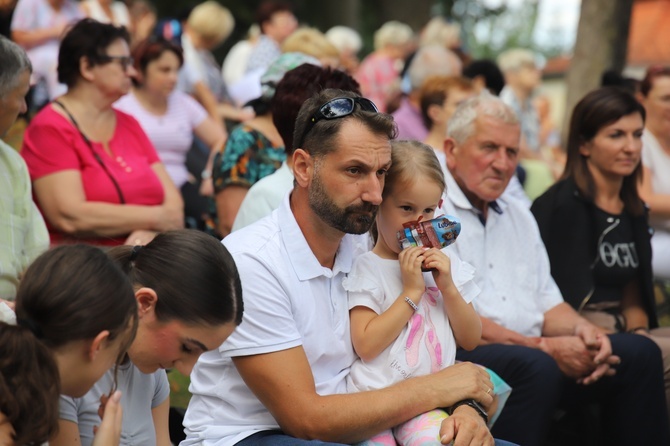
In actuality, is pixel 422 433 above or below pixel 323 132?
below

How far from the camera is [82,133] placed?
5.16 meters

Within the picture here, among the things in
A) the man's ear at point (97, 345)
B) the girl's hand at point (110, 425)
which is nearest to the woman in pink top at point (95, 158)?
the girl's hand at point (110, 425)

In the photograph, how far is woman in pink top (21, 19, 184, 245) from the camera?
5000 millimetres

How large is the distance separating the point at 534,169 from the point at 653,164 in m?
1.84

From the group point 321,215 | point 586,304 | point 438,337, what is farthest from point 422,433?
point 586,304

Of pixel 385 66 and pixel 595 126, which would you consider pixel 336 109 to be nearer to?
pixel 595 126

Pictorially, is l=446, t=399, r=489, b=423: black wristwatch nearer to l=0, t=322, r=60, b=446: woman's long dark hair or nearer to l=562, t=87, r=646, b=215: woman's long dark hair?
l=0, t=322, r=60, b=446: woman's long dark hair

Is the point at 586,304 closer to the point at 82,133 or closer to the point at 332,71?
the point at 332,71

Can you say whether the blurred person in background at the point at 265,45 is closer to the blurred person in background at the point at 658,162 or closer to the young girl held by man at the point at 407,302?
the blurred person in background at the point at 658,162

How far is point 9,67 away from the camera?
417 cm

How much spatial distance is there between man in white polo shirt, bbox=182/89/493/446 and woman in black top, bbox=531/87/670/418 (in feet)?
6.31

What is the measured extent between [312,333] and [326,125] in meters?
0.71

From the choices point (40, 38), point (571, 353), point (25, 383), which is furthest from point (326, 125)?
point (40, 38)

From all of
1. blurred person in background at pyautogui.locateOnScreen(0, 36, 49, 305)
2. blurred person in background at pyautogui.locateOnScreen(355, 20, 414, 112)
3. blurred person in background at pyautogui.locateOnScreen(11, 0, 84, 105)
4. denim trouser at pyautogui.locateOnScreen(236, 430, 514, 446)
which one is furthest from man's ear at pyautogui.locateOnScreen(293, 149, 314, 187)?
blurred person in background at pyautogui.locateOnScreen(355, 20, 414, 112)
